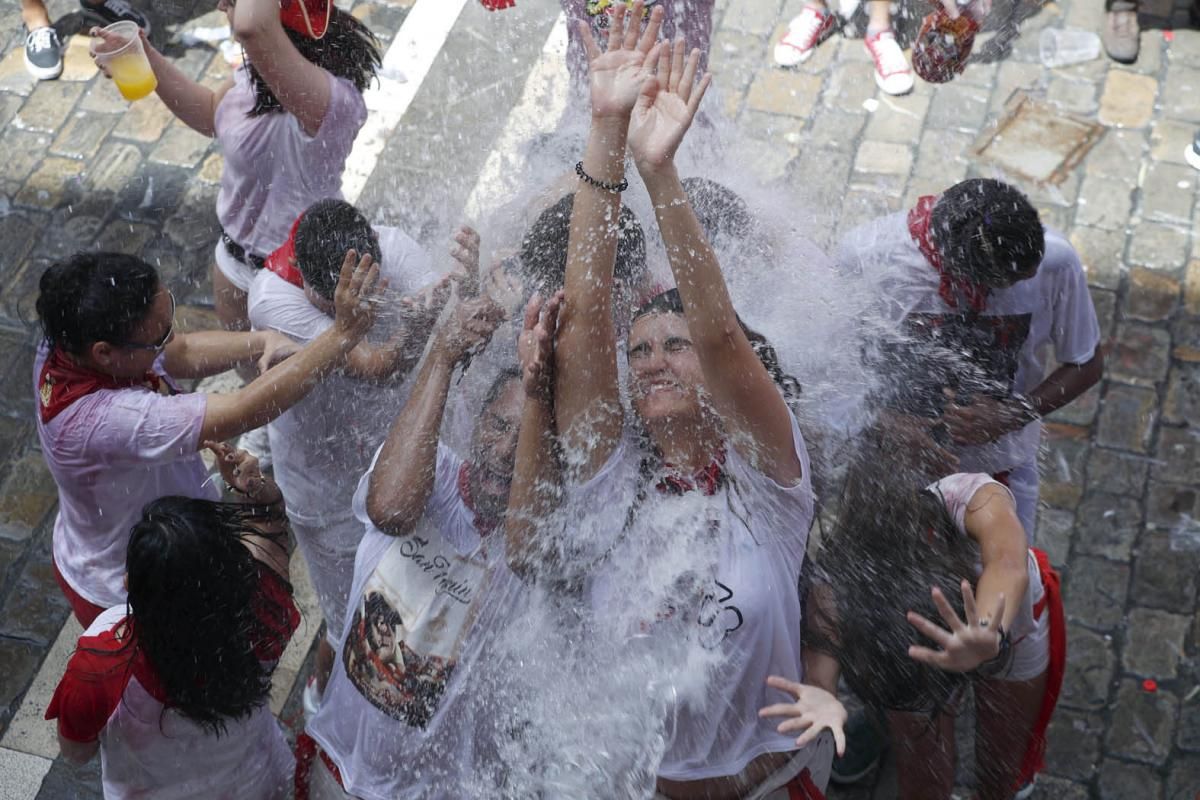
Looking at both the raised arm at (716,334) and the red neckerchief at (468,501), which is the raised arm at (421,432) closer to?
the red neckerchief at (468,501)

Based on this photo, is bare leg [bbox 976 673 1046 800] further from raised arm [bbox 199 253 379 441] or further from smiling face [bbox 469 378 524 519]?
raised arm [bbox 199 253 379 441]

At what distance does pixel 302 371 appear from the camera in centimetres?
341

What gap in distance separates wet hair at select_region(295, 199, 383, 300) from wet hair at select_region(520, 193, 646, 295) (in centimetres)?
48

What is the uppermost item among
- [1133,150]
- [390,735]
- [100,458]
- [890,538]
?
[100,458]

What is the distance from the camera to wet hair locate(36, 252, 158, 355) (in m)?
Answer: 3.28

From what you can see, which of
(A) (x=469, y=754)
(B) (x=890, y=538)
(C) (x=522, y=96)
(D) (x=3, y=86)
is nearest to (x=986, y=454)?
(B) (x=890, y=538)

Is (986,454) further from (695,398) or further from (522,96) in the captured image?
(522,96)

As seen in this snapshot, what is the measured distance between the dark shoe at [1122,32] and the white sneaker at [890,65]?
3.51 ft

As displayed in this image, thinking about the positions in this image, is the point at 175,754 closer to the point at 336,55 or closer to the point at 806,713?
the point at 806,713

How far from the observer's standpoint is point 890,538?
3.62m

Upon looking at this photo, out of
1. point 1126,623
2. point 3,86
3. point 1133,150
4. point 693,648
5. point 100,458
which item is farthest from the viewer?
point 3,86

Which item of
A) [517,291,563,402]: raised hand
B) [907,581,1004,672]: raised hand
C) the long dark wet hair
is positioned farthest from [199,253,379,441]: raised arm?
[907,581,1004,672]: raised hand

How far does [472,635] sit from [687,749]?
23.2 inches

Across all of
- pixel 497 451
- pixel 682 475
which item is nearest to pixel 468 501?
pixel 497 451
